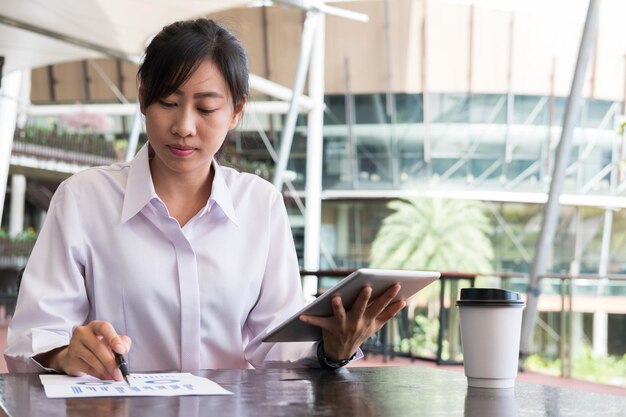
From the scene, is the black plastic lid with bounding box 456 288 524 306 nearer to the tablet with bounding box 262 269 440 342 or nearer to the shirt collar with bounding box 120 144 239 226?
the tablet with bounding box 262 269 440 342

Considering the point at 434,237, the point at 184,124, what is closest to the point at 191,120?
the point at 184,124

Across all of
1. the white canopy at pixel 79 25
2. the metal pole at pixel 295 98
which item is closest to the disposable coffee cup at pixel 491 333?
the white canopy at pixel 79 25

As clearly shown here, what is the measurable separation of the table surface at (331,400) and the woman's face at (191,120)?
38cm

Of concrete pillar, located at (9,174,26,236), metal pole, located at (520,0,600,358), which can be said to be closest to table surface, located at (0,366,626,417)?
metal pole, located at (520,0,600,358)

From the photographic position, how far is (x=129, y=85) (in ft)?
61.6

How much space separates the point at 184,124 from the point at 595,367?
21.7 feet

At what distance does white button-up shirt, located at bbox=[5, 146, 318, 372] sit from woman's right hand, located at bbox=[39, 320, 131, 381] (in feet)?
0.63

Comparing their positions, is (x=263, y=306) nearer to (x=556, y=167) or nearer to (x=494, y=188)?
(x=556, y=167)

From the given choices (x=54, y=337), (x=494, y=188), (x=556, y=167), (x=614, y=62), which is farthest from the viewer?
(x=494, y=188)

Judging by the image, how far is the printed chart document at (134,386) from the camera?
1.17 meters

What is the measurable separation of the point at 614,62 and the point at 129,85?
9393mm

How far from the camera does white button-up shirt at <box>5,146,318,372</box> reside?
1566mm

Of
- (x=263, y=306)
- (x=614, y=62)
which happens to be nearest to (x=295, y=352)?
(x=263, y=306)

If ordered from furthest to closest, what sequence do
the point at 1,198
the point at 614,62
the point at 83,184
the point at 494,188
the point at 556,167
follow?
the point at 494,188
the point at 614,62
the point at 1,198
the point at 556,167
the point at 83,184
